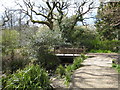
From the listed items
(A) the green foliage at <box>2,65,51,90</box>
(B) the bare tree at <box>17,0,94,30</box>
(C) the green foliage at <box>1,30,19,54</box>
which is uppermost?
(B) the bare tree at <box>17,0,94,30</box>

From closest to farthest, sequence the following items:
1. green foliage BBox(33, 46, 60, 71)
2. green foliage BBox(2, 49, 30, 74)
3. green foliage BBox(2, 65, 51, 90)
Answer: green foliage BBox(2, 65, 51, 90)
green foliage BBox(2, 49, 30, 74)
green foliage BBox(33, 46, 60, 71)

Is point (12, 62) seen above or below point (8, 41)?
below

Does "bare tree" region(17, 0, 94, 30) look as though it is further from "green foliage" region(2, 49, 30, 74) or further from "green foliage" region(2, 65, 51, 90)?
"green foliage" region(2, 65, 51, 90)

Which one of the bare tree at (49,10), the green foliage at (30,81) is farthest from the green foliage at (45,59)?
the bare tree at (49,10)

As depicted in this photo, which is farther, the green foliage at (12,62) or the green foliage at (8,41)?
the green foliage at (8,41)

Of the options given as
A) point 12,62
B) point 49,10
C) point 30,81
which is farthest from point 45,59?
point 49,10

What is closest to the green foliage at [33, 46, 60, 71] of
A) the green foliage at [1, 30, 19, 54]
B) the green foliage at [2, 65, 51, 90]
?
the green foliage at [1, 30, 19, 54]

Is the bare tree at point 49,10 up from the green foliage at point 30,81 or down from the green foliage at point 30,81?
up

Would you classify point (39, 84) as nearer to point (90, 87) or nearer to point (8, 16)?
point (90, 87)

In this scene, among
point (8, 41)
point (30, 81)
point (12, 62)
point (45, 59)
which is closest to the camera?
point (30, 81)

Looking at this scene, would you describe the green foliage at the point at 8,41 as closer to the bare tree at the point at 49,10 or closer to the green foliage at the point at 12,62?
the green foliage at the point at 12,62

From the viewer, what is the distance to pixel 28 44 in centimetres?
641

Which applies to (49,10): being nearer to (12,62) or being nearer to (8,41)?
(8,41)

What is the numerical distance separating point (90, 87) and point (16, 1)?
12.8m
